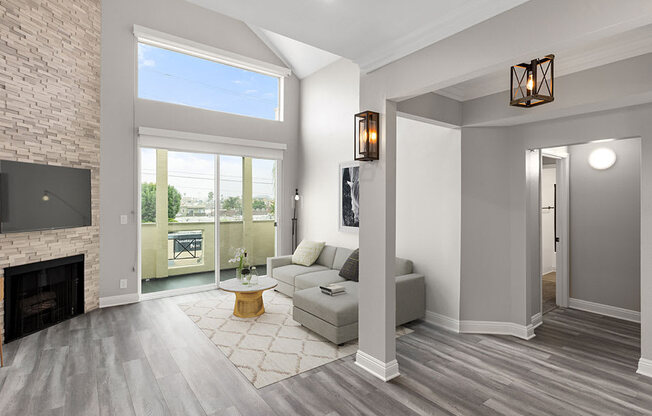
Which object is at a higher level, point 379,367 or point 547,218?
point 547,218

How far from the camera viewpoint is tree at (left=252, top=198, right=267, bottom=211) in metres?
6.04

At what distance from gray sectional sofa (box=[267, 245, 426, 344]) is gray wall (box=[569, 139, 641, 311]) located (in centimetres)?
231

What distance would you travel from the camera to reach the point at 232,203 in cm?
575

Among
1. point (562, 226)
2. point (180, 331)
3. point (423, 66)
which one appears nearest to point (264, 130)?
point (180, 331)

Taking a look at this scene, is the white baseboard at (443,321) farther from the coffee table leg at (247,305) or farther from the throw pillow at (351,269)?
the coffee table leg at (247,305)

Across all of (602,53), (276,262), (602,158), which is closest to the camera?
(602,53)

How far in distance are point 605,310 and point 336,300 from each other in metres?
3.51

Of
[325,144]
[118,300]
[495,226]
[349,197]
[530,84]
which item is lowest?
[118,300]

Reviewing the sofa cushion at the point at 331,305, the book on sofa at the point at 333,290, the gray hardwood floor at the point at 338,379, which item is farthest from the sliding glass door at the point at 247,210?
the book on sofa at the point at 333,290

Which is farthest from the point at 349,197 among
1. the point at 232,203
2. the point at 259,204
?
the point at 232,203

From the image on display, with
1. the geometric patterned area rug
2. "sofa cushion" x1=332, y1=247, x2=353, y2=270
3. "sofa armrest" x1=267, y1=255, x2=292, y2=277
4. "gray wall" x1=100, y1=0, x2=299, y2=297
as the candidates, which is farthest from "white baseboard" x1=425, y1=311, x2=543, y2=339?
"gray wall" x1=100, y1=0, x2=299, y2=297

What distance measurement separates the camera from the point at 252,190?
599cm

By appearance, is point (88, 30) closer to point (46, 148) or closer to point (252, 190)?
point (46, 148)

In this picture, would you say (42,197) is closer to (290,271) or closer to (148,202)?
(148,202)
